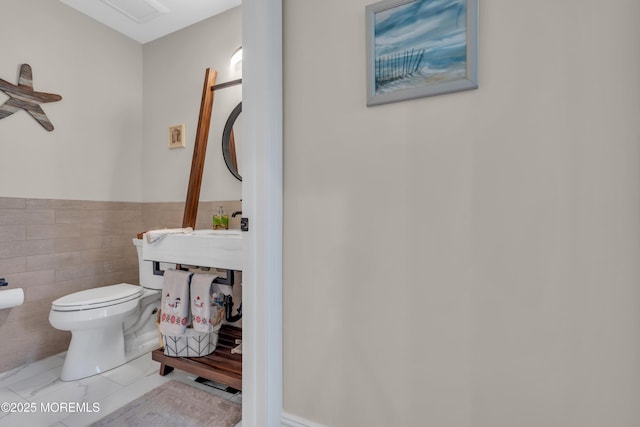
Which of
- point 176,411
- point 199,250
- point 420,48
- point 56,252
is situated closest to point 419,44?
point 420,48

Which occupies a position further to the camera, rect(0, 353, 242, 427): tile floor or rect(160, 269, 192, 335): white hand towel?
rect(160, 269, 192, 335): white hand towel

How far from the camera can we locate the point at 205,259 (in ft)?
5.24

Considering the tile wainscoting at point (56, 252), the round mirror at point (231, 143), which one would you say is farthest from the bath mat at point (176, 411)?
the round mirror at point (231, 143)

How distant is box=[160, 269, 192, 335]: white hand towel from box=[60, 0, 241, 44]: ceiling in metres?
1.83

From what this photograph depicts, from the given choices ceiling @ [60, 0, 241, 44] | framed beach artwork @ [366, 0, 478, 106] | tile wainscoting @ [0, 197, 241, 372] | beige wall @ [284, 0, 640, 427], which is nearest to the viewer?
beige wall @ [284, 0, 640, 427]

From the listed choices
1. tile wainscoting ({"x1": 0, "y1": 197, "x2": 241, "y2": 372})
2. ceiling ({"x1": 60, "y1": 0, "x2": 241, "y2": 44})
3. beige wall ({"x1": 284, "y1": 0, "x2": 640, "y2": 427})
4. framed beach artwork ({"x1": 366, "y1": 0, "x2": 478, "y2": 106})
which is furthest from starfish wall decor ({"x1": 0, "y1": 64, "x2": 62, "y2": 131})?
framed beach artwork ({"x1": 366, "y1": 0, "x2": 478, "y2": 106})

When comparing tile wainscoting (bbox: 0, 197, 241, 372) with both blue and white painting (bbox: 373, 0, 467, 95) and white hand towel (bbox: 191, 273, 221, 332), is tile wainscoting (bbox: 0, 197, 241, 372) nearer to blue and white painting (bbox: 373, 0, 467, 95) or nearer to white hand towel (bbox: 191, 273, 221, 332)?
white hand towel (bbox: 191, 273, 221, 332)

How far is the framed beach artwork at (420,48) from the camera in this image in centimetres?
96

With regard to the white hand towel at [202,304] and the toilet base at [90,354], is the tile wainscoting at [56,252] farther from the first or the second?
the white hand towel at [202,304]

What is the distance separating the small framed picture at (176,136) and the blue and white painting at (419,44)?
6.03 ft

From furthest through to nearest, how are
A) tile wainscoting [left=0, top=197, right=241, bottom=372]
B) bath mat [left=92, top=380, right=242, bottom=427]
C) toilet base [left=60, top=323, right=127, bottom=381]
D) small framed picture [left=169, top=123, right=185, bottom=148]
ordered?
small framed picture [left=169, top=123, right=185, bottom=148], tile wainscoting [left=0, top=197, right=241, bottom=372], toilet base [left=60, top=323, right=127, bottom=381], bath mat [left=92, top=380, right=242, bottom=427]

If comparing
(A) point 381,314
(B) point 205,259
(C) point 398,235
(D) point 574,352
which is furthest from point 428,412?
(B) point 205,259

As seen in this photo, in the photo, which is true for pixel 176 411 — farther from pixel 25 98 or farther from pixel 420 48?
pixel 25 98

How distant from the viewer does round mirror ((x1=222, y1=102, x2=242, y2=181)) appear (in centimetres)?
216
